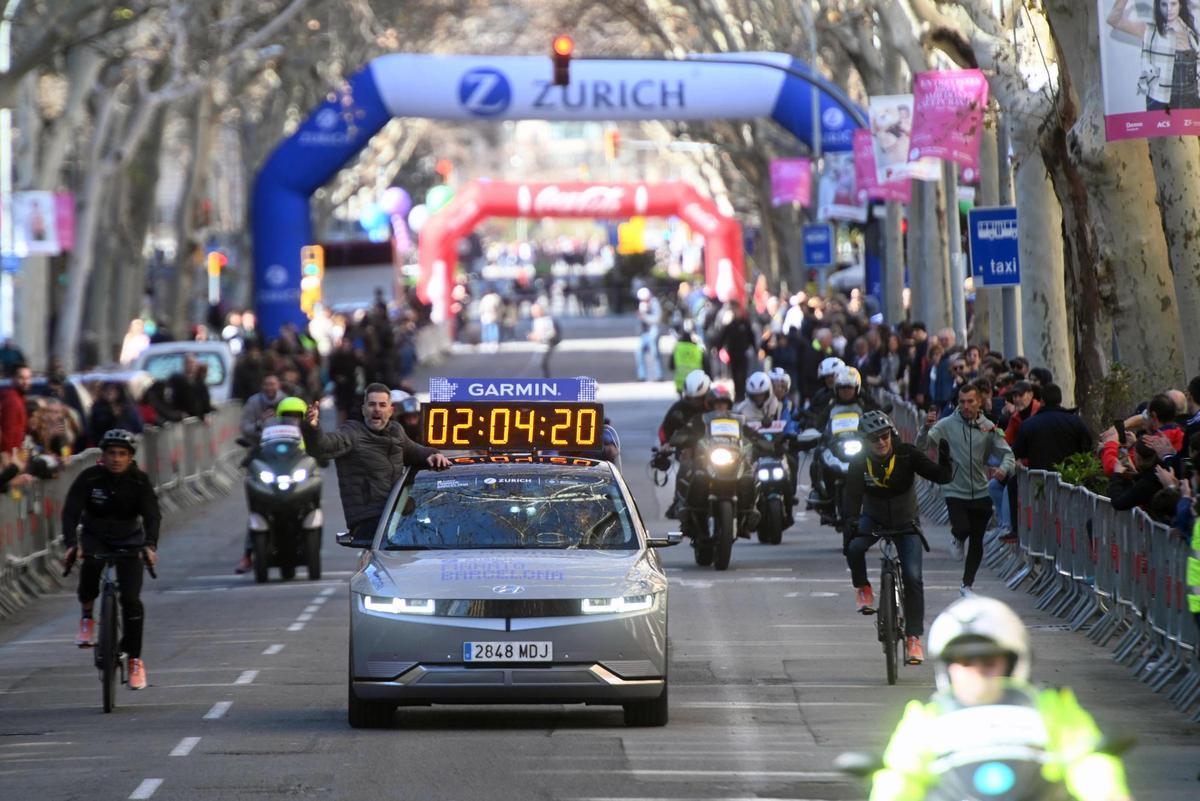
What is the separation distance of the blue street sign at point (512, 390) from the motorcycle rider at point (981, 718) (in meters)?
11.8

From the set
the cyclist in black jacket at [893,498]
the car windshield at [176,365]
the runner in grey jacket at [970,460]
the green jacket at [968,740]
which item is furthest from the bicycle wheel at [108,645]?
the car windshield at [176,365]

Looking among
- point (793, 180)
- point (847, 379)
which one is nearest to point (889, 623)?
point (847, 379)

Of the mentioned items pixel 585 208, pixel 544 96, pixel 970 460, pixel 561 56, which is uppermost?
pixel 544 96

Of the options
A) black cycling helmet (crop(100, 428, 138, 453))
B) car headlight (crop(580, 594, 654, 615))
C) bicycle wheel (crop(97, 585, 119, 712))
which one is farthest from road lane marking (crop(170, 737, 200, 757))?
black cycling helmet (crop(100, 428, 138, 453))

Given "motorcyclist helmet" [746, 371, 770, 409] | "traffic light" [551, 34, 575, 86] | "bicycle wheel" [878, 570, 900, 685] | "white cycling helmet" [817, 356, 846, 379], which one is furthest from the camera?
"traffic light" [551, 34, 575, 86]

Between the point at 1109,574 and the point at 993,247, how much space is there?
34.9 feet

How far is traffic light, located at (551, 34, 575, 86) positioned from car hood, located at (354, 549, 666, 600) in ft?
77.7

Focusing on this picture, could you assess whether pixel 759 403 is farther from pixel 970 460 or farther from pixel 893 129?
pixel 893 129

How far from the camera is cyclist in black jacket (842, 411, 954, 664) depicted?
15.5 m

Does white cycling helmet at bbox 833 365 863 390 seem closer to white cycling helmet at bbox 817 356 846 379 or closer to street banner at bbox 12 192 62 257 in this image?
white cycling helmet at bbox 817 356 846 379

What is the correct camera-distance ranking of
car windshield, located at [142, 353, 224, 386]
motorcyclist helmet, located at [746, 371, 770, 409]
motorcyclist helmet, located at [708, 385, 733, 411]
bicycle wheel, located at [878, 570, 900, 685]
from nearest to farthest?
bicycle wheel, located at [878, 570, 900, 685] < motorcyclist helmet, located at [708, 385, 733, 411] < motorcyclist helmet, located at [746, 371, 770, 409] < car windshield, located at [142, 353, 224, 386]

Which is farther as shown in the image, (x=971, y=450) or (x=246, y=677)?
(x=971, y=450)

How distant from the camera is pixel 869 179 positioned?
1529 inches

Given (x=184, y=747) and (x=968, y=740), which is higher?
(x=968, y=740)
